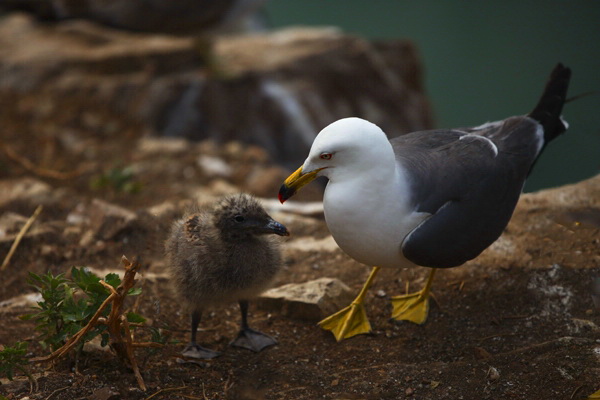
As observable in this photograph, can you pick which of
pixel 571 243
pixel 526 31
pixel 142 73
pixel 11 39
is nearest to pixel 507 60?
pixel 526 31

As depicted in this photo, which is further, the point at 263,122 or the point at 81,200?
the point at 263,122

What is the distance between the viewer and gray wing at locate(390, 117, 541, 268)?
3029 millimetres

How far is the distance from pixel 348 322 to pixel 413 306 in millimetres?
375

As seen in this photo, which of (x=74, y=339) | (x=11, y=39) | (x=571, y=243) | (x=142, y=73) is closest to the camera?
(x=74, y=339)

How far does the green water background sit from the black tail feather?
5568 mm

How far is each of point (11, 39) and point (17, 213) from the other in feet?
15.4

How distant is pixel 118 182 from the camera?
18.5 feet

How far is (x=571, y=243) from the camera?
3.86 meters

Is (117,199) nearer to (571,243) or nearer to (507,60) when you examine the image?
(571,243)

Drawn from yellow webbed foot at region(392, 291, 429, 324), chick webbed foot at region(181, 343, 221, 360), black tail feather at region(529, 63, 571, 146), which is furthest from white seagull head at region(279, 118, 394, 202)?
black tail feather at region(529, 63, 571, 146)

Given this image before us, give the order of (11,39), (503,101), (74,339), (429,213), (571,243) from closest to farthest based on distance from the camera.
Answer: (74,339), (429,213), (571,243), (11,39), (503,101)

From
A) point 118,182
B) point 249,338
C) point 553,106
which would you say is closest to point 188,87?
point 118,182

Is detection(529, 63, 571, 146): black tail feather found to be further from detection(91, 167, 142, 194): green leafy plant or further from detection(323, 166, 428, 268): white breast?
detection(91, 167, 142, 194): green leafy plant

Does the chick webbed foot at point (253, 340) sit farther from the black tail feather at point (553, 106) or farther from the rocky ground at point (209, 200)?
the black tail feather at point (553, 106)
